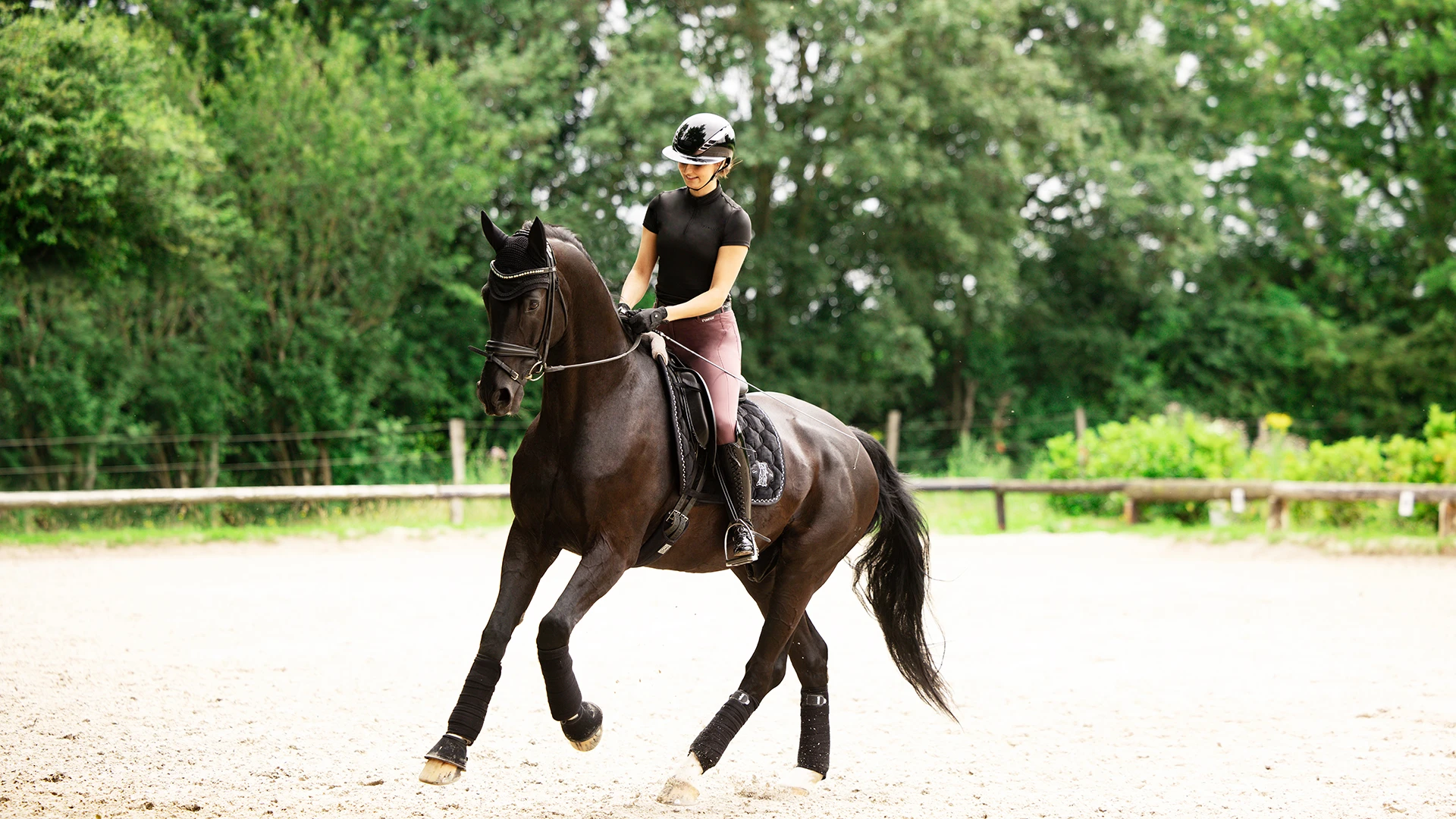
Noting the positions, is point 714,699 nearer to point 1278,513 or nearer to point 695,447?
point 695,447

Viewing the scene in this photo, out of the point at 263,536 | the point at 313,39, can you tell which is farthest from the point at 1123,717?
the point at 313,39

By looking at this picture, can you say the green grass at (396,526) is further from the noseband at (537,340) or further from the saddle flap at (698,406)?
the noseband at (537,340)

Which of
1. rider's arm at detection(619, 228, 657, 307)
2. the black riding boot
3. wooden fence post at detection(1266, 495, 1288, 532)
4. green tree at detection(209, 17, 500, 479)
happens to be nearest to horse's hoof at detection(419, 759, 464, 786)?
the black riding boot

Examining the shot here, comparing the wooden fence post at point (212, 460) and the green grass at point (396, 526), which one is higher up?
the wooden fence post at point (212, 460)

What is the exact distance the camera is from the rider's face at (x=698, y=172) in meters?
5.20

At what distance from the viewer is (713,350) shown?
554cm

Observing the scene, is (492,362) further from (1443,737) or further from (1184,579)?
(1184,579)

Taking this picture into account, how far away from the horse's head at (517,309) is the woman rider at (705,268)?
588 mm

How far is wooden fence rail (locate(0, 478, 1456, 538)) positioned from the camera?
48.8 feet

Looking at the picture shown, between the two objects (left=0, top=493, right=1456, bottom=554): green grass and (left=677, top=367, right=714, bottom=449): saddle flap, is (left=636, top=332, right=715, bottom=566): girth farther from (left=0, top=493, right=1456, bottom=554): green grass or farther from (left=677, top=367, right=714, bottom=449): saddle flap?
(left=0, top=493, right=1456, bottom=554): green grass

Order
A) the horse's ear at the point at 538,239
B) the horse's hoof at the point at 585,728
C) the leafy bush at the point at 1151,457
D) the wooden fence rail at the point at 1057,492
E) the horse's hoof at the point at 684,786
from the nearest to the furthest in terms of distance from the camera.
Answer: the horse's ear at the point at 538,239 < the horse's hoof at the point at 585,728 < the horse's hoof at the point at 684,786 < the wooden fence rail at the point at 1057,492 < the leafy bush at the point at 1151,457

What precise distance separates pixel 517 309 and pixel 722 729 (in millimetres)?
1979

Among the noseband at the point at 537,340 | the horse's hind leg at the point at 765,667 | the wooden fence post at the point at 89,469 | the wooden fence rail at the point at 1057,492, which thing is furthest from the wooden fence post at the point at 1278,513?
the wooden fence post at the point at 89,469

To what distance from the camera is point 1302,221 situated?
3155 cm
